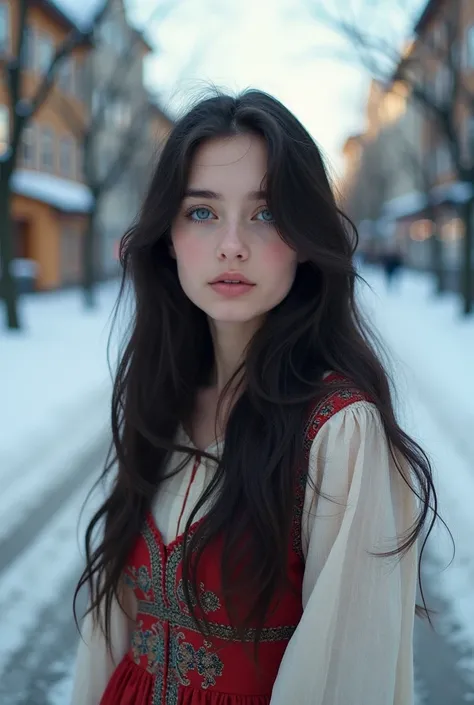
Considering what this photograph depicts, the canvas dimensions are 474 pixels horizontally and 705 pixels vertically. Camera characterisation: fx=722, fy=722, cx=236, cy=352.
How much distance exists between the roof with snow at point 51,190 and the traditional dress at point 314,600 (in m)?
23.0

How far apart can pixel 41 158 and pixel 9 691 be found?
29452 mm

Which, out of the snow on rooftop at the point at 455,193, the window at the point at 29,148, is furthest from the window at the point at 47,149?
the snow on rooftop at the point at 455,193

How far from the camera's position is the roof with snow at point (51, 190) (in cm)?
2578

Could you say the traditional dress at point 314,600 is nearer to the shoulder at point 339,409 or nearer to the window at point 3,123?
the shoulder at point 339,409

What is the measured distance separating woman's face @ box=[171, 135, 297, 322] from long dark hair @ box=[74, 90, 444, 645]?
0.10 ft

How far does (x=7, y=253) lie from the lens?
13.7 m

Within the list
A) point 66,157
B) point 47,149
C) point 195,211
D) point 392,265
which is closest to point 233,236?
point 195,211

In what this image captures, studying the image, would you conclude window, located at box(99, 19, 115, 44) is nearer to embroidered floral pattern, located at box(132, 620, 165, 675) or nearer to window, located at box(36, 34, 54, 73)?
window, located at box(36, 34, 54, 73)

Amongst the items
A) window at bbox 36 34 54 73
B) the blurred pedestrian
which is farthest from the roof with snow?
the blurred pedestrian

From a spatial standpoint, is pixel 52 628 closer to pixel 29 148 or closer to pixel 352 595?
pixel 352 595

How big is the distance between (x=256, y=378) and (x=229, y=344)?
0.22m

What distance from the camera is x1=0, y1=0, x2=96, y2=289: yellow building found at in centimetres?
2627

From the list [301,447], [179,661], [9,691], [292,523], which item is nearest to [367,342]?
[301,447]

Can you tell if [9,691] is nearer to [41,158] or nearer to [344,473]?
[344,473]
